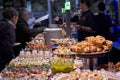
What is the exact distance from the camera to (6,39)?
507 centimetres

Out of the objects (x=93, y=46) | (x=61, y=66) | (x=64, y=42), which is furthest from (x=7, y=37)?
(x=61, y=66)

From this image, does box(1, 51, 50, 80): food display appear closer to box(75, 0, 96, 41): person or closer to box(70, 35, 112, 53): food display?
box(70, 35, 112, 53): food display

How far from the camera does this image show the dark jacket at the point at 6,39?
5.07 m

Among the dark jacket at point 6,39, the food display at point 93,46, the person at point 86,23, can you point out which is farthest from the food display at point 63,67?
the person at point 86,23

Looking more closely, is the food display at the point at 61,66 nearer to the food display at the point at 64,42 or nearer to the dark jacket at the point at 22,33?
the food display at the point at 64,42

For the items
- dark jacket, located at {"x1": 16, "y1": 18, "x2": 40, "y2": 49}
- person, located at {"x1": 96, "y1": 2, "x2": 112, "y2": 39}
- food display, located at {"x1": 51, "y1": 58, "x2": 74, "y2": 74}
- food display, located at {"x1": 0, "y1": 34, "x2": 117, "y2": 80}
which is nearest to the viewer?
food display, located at {"x1": 0, "y1": 34, "x2": 117, "y2": 80}

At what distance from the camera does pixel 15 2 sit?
441 inches

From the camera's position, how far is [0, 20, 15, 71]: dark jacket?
5074mm

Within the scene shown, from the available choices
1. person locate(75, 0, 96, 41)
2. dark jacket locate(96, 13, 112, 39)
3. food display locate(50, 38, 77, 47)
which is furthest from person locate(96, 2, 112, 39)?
food display locate(50, 38, 77, 47)

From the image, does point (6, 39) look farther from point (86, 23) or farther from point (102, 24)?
point (102, 24)

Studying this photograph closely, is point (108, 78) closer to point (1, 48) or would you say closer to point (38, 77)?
point (38, 77)

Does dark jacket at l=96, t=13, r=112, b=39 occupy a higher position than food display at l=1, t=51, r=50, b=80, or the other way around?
food display at l=1, t=51, r=50, b=80

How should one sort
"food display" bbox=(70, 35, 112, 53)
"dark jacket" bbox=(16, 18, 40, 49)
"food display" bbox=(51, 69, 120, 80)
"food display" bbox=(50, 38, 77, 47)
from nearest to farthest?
"food display" bbox=(51, 69, 120, 80) < "food display" bbox=(70, 35, 112, 53) < "food display" bbox=(50, 38, 77, 47) < "dark jacket" bbox=(16, 18, 40, 49)

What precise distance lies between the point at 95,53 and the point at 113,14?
22.9 feet
